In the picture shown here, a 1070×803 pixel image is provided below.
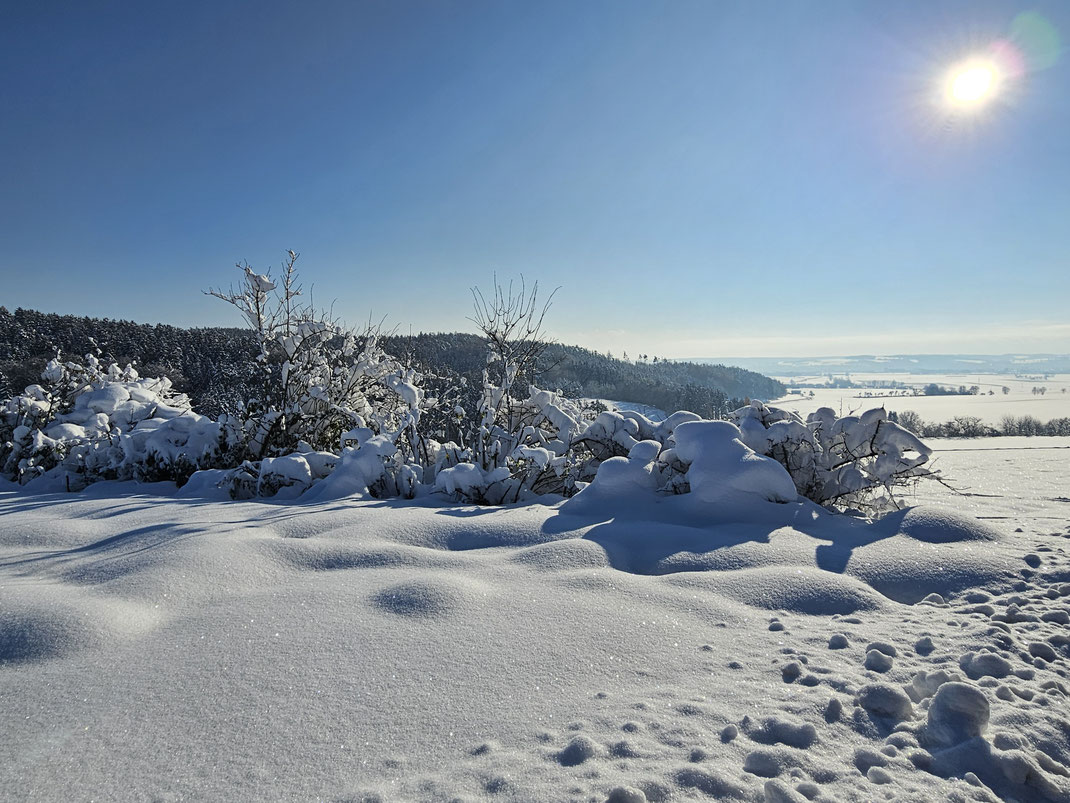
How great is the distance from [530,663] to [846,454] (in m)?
3.56

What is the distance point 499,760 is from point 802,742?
2.52 ft

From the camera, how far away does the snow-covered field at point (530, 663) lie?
1202mm

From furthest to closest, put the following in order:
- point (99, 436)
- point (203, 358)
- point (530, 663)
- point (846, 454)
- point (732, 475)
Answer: point (203, 358), point (99, 436), point (846, 454), point (732, 475), point (530, 663)

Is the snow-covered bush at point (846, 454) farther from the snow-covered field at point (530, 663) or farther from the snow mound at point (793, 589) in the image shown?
the snow mound at point (793, 589)

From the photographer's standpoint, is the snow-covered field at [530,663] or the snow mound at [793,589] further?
the snow mound at [793,589]

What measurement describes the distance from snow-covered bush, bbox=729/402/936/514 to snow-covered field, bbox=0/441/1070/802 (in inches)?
36.9

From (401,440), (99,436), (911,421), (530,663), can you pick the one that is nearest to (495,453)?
(401,440)

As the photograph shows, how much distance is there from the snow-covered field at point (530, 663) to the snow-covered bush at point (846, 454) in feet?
3.08

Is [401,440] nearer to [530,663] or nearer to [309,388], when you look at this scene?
[309,388]

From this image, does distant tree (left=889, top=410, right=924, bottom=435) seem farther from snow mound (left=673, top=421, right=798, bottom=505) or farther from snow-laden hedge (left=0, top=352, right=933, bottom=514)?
snow mound (left=673, top=421, right=798, bottom=505)

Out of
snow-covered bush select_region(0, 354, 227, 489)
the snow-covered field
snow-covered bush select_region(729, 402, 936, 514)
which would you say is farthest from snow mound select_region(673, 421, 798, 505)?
snow-covered bush select_region(0, 354, 227, 489)

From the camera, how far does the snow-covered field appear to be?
47.3 inches

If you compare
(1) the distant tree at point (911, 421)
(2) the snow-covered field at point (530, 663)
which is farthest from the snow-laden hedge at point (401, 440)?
(1) the distant tree at point (911, 421)

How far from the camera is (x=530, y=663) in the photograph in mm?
1688
